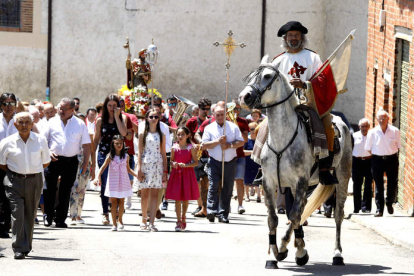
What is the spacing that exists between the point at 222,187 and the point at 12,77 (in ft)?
60.9

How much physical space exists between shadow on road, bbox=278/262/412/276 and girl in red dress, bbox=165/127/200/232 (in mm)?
3922

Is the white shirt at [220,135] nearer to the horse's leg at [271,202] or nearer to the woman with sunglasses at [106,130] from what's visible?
the woman with sunglasses at [106,130]

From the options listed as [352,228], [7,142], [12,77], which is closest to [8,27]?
[12,77]

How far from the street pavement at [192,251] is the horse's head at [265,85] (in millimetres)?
2046

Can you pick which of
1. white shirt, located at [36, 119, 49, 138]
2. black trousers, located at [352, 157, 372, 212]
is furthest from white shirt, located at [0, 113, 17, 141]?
black trousers, located at [352, 157, 372, 212]

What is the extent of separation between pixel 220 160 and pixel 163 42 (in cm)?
1759

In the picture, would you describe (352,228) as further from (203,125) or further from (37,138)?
(37,138)

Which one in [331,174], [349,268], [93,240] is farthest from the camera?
[93,240]

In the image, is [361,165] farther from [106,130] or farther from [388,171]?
[106,130]

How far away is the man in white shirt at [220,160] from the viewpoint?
18.1 m

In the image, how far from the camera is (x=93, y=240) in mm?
14883

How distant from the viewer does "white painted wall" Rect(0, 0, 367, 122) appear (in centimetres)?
3512

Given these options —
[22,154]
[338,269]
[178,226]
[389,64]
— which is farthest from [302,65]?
[389,64]

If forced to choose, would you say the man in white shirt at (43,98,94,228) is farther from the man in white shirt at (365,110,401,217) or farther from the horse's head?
the man in white shirt at (365,110,401,217)
